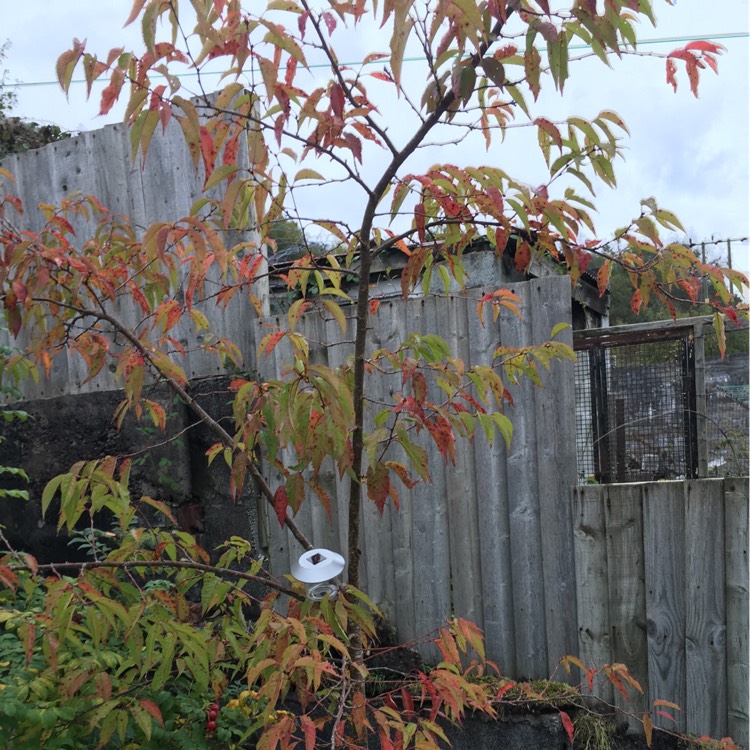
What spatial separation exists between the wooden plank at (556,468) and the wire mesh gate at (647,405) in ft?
0.40

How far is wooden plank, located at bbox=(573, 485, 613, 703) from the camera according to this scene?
9.74 ft

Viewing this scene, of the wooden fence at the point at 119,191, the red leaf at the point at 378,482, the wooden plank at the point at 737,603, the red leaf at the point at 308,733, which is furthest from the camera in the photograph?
the wooden fence at the point at 119,191

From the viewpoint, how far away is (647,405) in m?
3.12

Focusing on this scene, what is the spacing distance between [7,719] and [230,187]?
1.36m

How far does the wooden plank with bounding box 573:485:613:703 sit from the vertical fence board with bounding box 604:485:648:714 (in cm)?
2

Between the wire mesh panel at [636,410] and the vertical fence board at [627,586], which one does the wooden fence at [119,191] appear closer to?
the wire mesh panel at [636,410]

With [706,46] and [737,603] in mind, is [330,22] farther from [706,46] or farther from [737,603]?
[737,603]

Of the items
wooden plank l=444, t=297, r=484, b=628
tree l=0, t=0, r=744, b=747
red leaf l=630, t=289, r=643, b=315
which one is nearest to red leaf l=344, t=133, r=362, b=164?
tree l=0, t=0, r=744, b=747

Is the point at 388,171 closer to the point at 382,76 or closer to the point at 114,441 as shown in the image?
the point at 382,76

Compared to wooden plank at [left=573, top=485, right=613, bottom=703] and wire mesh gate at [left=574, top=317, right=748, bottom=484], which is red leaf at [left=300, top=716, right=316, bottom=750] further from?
wire mesh gate at [left=574, top=317, right=748, bottom=484]

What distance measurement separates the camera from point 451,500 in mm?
3314

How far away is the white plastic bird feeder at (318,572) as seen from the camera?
1.75 metres

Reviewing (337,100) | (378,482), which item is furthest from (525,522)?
(337,100)

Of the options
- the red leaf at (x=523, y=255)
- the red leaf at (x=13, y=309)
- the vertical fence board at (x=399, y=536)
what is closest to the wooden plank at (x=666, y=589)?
the vertical fence board at (x=399, y=536)
